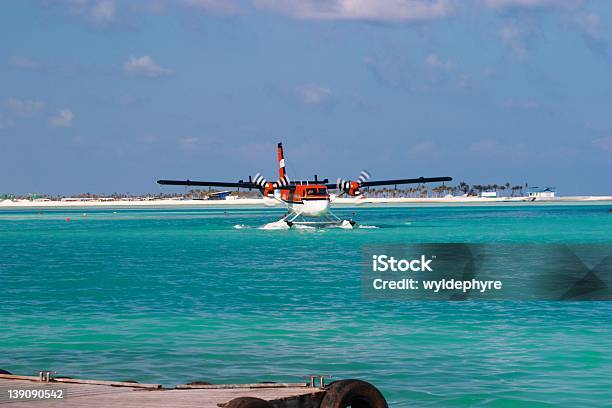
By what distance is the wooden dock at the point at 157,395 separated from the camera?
11586 mm

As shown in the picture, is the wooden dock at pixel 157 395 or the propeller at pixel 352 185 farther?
the propeller at pixel 352 185

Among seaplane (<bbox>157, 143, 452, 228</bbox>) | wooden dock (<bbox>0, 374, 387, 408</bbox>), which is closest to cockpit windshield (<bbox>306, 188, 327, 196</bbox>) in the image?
seaplane (<bbox>157, 143, 452, 228</bbox>)

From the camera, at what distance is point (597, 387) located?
17.8 m

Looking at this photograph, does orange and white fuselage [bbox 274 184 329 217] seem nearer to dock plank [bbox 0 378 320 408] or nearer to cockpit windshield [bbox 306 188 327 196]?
cockpit windshield [bbox 306 188 327 196]

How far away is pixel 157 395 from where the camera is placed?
40.1 ft

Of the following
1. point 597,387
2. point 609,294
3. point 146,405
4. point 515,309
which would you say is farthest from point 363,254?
point 146,405

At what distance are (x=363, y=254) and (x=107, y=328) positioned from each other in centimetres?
3628

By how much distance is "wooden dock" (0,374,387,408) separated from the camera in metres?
11.6

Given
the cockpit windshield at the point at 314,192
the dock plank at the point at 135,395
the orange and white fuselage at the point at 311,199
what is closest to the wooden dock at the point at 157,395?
the dock plank at the point at 135,395

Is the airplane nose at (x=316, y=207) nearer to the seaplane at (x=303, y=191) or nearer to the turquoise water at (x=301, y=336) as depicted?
the seaplane at (x=303, y=191)

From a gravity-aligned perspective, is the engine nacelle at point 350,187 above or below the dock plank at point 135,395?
above

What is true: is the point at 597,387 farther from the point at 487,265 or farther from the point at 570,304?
the point at 487,265

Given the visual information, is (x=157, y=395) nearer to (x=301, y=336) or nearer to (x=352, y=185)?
(x=301, y=336)

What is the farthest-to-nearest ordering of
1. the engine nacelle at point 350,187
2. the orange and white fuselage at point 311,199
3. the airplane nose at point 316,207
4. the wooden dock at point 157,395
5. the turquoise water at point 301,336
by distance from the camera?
1. the engine nacelle at point 350,187
2. the orange and white fuselage at point 311,199
3. the airplane nose at point 316,207
4. the turquoise water at point 301,336
5. the wooden dock at point 157,395
